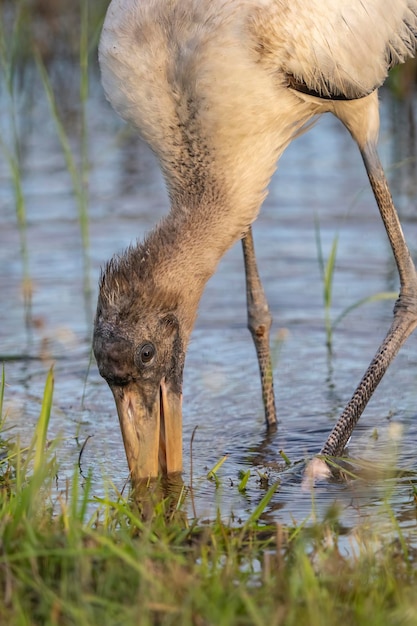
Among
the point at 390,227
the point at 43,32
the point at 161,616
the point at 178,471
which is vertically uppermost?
the point at 43,32

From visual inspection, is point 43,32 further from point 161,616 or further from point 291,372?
point 161,616

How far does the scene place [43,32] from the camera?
15094 mm

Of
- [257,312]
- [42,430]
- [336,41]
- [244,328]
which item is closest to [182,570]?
[42,430]

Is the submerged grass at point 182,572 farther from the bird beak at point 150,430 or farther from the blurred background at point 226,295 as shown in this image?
the bird beak at point 150,430

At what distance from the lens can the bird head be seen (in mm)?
5625

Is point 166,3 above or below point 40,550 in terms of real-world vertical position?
above

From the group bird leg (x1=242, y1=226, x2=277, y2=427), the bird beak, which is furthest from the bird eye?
bird leg (x1=242, y1=226, x2=277, y2=427)

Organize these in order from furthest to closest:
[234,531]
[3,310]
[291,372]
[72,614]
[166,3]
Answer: [3,310], [291,372], [166,3], [234,531], [72,614]

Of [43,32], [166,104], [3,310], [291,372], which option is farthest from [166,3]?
[43,32]

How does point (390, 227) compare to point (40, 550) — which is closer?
point (40, 550)

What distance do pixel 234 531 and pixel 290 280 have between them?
4289 mm

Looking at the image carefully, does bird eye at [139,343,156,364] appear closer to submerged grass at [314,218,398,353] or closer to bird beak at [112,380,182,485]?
bird beak at [112,380,182,485]

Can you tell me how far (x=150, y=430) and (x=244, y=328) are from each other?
2.53 m

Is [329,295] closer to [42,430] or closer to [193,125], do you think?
[193,125]
